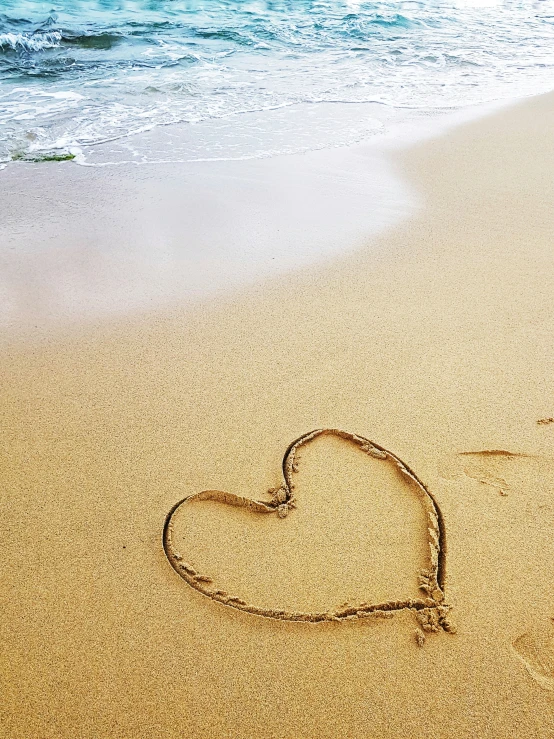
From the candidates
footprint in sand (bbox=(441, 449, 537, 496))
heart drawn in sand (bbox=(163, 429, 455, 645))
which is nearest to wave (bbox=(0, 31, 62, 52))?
heart drawn in sand (bbox=(163, 429, 455, 645))

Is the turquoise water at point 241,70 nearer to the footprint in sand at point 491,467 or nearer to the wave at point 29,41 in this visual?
the wave at point 29,41

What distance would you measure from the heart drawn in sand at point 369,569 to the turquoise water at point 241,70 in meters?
3.66

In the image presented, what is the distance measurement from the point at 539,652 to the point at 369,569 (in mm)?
518

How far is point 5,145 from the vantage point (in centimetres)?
537

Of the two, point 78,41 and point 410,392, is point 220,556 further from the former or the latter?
point 78,41

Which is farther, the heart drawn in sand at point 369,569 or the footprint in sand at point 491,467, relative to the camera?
the footprint in sand at point 491,467

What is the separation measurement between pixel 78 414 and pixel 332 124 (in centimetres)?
450

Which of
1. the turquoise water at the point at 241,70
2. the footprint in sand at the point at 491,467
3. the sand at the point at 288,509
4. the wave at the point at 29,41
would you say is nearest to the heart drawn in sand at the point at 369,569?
the sand at the point at 288,509

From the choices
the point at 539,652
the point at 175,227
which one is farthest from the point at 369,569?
the point at 175,227

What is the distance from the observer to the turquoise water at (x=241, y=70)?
5602 millimetres

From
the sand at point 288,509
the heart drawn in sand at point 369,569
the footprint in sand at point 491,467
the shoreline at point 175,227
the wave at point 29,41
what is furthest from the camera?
the wave at point 29,41

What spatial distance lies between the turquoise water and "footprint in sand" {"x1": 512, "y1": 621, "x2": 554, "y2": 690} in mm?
4435

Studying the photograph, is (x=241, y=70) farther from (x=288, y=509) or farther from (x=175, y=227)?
(x=288, y=509)

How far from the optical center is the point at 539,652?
1604 mm
